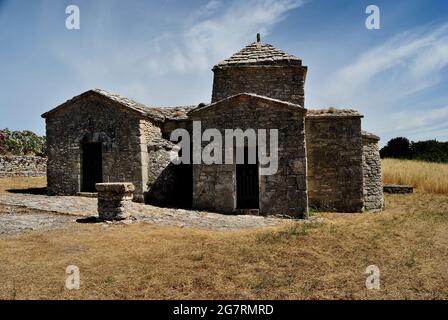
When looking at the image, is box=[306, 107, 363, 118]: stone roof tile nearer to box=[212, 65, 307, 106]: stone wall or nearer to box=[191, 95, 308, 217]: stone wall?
box=[212, 65, 307, 106]: stone wall

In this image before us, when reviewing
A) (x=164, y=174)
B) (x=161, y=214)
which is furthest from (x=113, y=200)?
(x=164, y=174)

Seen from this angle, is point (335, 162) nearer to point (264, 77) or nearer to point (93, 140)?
point (264, 77)

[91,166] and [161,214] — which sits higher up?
[91,166]

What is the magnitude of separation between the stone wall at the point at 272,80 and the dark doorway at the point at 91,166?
627 centimetres

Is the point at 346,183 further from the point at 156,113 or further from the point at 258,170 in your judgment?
the point at 156,113

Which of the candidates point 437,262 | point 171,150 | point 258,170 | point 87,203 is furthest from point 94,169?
point 437,262

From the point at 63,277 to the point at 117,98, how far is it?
913 centimetres

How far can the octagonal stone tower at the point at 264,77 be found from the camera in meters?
15.3

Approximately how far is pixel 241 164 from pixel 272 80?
16.0ft

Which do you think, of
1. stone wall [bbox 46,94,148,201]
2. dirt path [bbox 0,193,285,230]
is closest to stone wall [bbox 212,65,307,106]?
stone wall [bbox 46,94,148,201]

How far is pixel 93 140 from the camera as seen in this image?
44.6 ft

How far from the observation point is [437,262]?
20.8 ft

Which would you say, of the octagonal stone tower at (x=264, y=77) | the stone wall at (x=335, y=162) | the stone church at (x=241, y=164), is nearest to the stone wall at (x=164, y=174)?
the stone church at (x=241, y=164)

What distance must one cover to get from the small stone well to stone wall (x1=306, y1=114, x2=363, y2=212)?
23.6 ft
